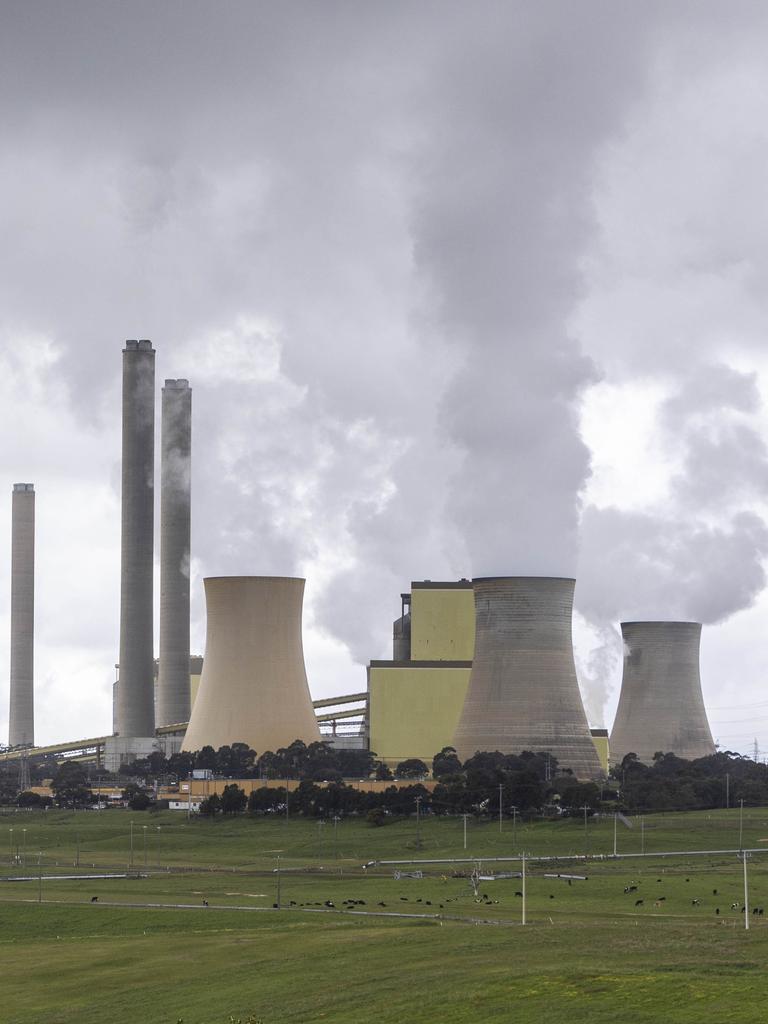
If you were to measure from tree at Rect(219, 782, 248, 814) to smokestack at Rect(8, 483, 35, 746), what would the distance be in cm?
4042

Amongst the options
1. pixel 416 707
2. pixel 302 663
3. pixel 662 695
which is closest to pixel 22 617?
pixel 416 707

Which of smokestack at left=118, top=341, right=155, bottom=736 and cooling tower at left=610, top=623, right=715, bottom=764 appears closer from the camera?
cooling tower at left=610, top=623, right=715, bottom=764

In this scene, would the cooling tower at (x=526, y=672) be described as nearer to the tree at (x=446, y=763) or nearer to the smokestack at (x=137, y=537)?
the tree at (x=446, y=763)

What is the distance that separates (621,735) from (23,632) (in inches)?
1744

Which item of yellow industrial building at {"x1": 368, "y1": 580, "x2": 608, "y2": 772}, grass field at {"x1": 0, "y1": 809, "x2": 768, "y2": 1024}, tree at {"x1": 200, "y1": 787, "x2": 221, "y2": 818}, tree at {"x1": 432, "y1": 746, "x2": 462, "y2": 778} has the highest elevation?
yellow industrial building at {"x1": 368, "y1": 580, "x2": 608, "y2": 772}

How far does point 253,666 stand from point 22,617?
138 feet

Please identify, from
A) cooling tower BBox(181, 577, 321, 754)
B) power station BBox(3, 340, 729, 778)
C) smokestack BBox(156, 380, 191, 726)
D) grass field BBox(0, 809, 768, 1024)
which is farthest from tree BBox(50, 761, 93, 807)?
grass field BBox(0, 809, 768, 1024)

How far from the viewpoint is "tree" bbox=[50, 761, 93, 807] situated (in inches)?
3228

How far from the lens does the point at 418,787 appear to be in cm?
7081

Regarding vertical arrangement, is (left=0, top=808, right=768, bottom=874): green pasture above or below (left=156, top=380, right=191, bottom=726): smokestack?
below

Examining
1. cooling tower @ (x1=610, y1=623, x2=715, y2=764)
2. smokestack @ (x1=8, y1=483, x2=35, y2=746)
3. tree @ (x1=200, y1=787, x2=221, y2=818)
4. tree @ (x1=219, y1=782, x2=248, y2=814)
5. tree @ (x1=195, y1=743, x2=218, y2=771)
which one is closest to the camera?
tree @ (x1=200, y1=787, x2=221, y2=818)

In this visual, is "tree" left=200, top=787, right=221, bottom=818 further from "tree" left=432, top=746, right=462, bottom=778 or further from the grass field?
"tree" left=432, top=746, right=462, bottom=778

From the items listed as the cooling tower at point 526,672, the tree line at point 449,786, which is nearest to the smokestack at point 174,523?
the tree line at point 449,786

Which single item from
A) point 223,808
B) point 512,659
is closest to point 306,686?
point 223,808
